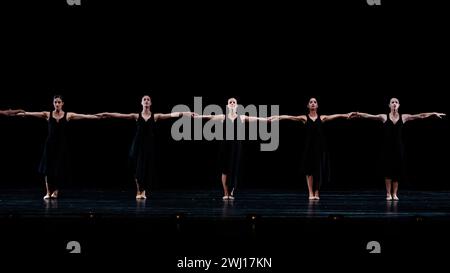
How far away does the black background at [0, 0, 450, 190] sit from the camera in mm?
10891

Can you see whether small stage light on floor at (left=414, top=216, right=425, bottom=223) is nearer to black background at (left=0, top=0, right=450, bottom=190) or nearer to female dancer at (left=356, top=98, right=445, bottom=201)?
female dancer at (left=356, top=98, right=445, bottom=201)

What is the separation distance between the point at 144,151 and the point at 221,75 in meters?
2.24

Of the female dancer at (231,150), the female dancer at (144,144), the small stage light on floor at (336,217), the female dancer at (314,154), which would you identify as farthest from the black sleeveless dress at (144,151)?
the small stage light on floor at (336,217)

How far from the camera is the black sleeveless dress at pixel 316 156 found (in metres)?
9.66

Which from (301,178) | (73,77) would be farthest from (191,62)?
(301,178)

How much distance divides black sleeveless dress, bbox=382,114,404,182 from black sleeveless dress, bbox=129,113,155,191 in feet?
9.82

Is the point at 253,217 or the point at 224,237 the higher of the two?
the point at 253,217

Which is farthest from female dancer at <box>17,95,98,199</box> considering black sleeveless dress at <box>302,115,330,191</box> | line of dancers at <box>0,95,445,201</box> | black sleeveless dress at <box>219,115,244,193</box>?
black sleeveless dress at <box>302,115,330,191</box>

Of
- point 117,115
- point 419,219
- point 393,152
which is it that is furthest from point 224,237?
point 393,152

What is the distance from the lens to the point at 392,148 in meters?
9.65

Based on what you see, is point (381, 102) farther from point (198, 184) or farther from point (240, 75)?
point (198, 184)

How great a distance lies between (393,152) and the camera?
962 cm

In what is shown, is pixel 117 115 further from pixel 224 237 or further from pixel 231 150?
pixel 224 237

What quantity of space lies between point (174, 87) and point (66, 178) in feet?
8.49
